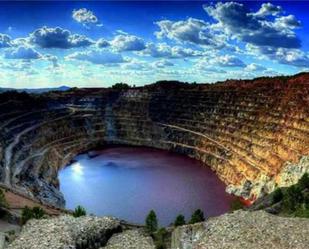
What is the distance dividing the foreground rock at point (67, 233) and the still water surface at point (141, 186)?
2687 cm

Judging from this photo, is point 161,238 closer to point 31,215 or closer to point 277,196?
point 31,215

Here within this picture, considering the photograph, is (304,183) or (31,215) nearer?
(31,215)

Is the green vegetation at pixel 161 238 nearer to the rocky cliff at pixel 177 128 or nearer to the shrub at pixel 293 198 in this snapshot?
the shrub at pixel 293 198

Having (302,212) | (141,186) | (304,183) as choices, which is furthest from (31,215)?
(141,186)

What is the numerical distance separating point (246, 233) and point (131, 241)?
368 inches

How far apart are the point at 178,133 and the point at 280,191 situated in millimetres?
69582

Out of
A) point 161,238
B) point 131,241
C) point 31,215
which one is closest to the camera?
point 131,241

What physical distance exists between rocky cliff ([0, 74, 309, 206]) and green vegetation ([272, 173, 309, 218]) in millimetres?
18608

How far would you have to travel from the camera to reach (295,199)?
1922 inches

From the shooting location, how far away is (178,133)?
122688 millimetres

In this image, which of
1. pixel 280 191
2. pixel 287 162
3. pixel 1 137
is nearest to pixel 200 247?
pixel 280 191

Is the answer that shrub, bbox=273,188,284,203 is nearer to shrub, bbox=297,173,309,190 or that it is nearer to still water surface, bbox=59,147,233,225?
shrub, bbox=297,173,309,190


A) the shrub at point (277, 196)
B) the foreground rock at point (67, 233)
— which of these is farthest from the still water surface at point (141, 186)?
the foreground rock at point (67, 233)

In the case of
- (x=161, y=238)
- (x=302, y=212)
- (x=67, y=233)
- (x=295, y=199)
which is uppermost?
(x=295, y=199)
